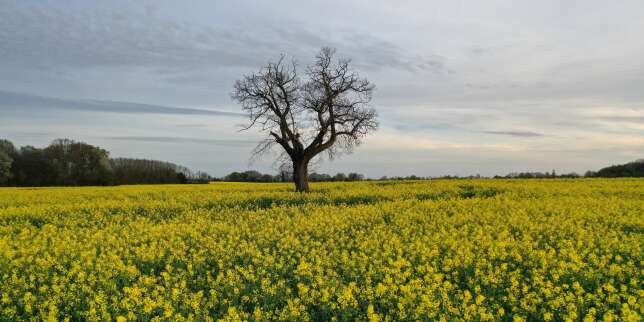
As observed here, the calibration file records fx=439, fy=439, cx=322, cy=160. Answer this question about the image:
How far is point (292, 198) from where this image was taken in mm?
22516

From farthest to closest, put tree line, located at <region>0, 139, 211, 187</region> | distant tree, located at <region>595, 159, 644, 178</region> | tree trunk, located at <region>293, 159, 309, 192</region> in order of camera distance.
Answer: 1. tree line, located at <region>0, 139, 211, 187</region>
2. distant tree, located at <region>595, 159, 644, 178</region>
3. tree trunk, located at <region>293, 159, 309, 192</region>

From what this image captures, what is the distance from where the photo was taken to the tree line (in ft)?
200

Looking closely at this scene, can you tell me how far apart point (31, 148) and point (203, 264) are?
3044 inches

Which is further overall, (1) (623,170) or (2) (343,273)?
(1) (623,170)

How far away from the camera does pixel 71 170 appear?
214 ft

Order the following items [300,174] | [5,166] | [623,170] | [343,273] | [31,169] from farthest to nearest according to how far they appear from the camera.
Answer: [31,169] → [5,166] → [623,170] → [300,174] → [343,273]

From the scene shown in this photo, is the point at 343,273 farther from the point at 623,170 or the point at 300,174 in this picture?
the point at 623,170

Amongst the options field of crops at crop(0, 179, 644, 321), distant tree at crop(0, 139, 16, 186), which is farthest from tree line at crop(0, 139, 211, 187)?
field of crops at crop(0, 179, 644, 321)

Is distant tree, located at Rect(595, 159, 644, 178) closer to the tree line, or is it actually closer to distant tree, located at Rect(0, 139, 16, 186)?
the tree line

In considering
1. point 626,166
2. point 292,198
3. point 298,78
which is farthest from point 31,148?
point 626,166

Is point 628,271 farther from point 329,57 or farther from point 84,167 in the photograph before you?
point 84,167

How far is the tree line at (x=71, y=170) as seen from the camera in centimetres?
6094

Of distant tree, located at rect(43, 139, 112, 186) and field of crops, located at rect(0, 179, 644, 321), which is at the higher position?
distant tree, located at rect(43, 139, 112, 186)

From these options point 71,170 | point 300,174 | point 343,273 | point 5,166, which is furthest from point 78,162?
point 343,273
